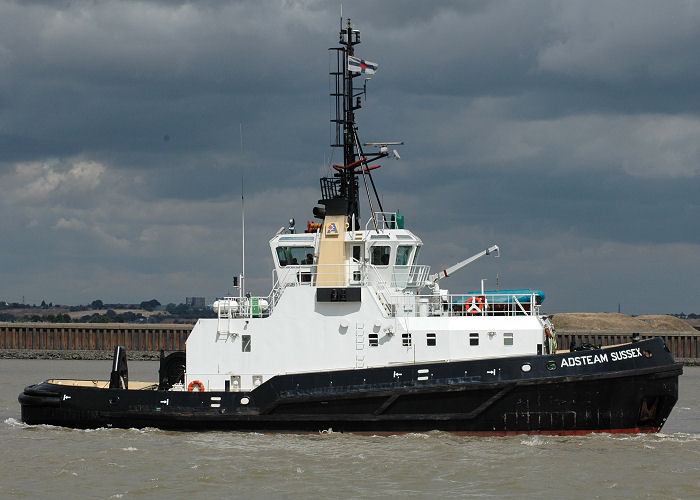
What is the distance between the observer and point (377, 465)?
45.9ft

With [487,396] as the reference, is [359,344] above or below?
above

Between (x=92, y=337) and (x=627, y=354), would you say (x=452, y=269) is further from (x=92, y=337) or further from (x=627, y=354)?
(x=92, y=337)

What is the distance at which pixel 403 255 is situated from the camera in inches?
686

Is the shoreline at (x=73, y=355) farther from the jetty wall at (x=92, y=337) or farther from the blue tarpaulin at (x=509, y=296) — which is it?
the blue tarpaulin at (x=509, y=296)

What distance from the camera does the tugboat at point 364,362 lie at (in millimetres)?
15625

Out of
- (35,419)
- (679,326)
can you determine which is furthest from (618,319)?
(35,419)

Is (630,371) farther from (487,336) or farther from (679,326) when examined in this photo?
(679,326)

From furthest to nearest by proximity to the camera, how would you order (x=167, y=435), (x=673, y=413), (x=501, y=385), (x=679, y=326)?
(x=679, y=326) < (x=673, y=413) < (x=167, y=435) < (x=501, y=385)

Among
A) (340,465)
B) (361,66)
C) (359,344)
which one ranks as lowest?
(340,465)

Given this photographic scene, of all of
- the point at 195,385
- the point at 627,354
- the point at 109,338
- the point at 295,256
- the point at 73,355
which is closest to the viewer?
the point at 627,354

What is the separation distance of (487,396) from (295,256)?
468 cm

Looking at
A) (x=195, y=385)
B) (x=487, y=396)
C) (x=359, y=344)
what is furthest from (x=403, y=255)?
(x=195, y=385)

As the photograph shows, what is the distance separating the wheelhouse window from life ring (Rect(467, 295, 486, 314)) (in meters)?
3.16

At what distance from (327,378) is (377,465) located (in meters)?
2.41
